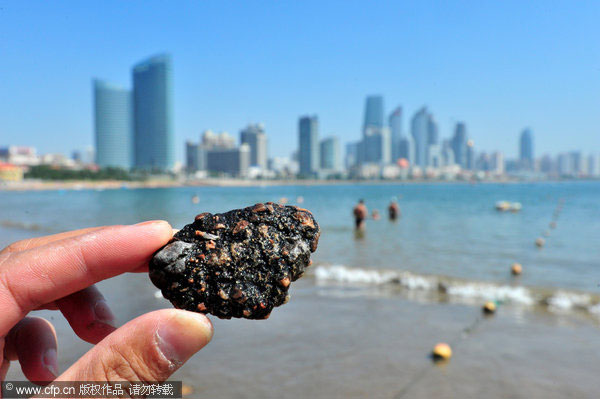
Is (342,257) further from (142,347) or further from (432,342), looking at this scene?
(142,347)

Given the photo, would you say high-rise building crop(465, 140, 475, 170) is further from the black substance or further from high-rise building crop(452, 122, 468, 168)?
the black substance

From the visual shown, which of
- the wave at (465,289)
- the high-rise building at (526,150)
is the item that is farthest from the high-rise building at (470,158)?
the wave at (465,289)

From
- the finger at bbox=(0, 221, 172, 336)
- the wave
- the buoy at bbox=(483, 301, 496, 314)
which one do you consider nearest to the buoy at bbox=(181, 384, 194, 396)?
the finger at bbox=(0, 221, 172, 336)

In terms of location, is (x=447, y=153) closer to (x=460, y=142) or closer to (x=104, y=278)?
(x=460, y=142)

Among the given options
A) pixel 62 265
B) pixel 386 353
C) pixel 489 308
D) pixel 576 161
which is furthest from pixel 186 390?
pixel 576 161

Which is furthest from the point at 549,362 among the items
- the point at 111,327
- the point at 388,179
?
the point at 388,179

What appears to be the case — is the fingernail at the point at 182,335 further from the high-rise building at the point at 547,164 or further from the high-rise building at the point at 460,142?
the high-rise building at the point at 547,164
